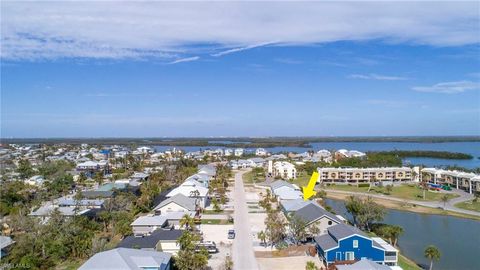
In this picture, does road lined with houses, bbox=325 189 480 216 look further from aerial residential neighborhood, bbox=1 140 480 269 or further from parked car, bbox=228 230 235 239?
parked car, bbox=228 230 235 239

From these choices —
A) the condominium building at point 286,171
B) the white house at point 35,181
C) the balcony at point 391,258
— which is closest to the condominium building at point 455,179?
the condominium building at point 286,171

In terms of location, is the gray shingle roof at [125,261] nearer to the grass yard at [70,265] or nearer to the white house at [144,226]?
the grass yard at [70,265]

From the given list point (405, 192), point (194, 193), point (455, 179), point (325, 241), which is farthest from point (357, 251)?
point (455, 179)

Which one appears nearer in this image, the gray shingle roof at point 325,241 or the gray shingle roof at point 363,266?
the gray shingle roof at point 363,266

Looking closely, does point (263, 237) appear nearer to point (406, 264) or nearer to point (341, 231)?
point (341, 231)

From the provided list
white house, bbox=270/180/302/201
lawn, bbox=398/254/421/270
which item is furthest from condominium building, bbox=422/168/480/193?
lawn, bbox=398/254/421/270

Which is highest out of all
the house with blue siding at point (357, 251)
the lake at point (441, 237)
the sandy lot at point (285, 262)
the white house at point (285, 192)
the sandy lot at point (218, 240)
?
the white house at point (285, 192)
